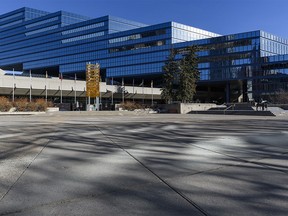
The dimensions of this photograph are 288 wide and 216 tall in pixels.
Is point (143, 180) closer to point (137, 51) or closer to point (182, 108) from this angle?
point (182, 108)

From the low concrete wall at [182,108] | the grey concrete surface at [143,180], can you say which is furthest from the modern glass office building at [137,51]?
the grey concrete surface at [143,180]

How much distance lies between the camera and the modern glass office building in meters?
94.2

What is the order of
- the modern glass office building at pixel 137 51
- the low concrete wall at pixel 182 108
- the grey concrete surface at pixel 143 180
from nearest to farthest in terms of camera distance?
the grey concrete surface at pixel 143 180 < the low concrete wall at pixel 182 108 < the modern glass office building at pixel 137 51

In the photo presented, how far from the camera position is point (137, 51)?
114625 mm

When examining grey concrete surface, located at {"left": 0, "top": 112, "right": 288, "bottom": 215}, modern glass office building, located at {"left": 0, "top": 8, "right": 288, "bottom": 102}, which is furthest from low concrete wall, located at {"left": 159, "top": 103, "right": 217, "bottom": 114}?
grey concrete surface, located at {"left": 0, "top": 112, "right": 288, "bottom": 215}

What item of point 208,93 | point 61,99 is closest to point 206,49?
point 208,93

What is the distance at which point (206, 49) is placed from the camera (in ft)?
334

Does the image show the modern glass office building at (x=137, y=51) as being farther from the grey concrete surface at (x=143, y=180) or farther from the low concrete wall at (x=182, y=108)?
the grey concrete surface at (x=143, y=180)

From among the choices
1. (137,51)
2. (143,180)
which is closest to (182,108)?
(143,180)

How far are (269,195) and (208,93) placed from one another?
111627 millimetres

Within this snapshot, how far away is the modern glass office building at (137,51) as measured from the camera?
94.2 m

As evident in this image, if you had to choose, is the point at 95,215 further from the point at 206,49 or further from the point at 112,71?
the point at 112,71

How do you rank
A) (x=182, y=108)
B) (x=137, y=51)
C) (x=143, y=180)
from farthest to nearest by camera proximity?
(x=137, y=51)
(x=182, y=108)
(x=143, y=180)

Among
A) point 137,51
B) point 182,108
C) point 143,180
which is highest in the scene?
point 137,51
